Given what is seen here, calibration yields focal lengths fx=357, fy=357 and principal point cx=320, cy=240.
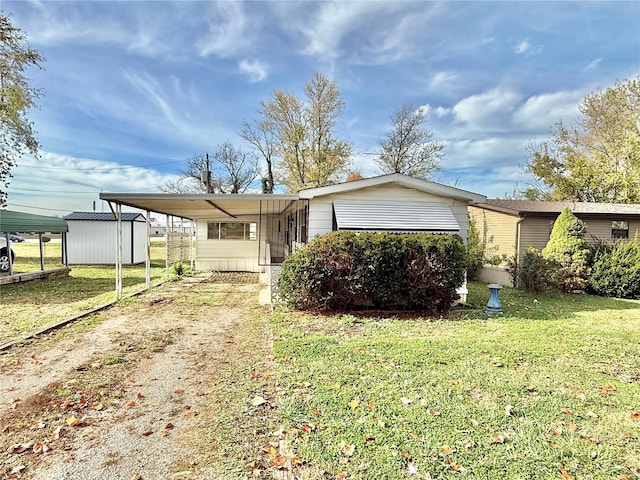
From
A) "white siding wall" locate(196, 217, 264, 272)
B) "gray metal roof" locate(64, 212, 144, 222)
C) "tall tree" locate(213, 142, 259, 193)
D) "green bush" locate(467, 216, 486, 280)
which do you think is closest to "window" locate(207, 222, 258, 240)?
"white siding wall" locate(196, 217, 264, 272)

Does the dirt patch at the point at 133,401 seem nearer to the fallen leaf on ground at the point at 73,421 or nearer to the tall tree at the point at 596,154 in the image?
the fallen leaf on ground at the point at 73,421

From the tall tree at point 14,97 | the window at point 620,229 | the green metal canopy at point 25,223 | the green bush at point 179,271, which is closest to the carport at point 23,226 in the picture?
the green metal canopy at point 25,223

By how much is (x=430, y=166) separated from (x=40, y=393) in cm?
2435

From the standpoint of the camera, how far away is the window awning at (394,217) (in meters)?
7.93

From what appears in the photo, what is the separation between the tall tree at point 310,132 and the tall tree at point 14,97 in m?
13.3

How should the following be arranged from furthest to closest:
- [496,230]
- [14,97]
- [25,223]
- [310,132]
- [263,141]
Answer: [263,141]
[310,132]
[496,230]
[14,97]
[25,223]

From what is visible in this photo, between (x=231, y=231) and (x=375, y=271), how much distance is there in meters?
9.39

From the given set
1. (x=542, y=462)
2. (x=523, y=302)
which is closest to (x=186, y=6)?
(x=542, y=462)

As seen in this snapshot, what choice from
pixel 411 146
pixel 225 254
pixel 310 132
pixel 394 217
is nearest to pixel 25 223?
pixel 225 254

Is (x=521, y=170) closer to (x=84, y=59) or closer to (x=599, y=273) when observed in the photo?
(x=599, y=273)

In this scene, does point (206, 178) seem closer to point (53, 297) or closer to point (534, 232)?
point (53, 297)

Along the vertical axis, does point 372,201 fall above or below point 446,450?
above

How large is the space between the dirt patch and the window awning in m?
3.14

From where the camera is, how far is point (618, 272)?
10.3m
